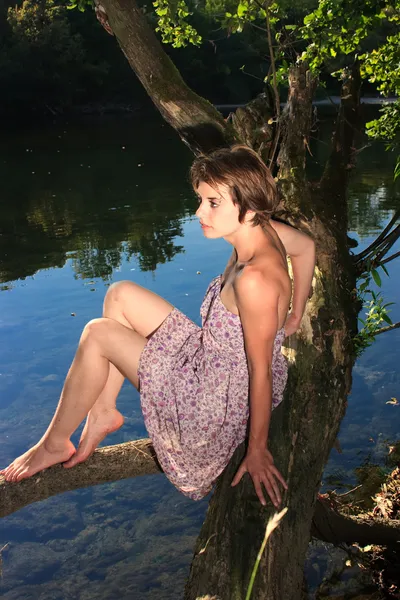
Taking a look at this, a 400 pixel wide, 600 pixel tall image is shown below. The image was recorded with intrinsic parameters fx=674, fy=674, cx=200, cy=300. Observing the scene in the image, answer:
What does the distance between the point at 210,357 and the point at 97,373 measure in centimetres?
46

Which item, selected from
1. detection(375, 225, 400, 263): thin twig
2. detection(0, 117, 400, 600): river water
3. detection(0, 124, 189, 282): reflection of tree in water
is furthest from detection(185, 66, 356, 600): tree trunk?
detection(0, 124, 189, 282): reflection of tree in water

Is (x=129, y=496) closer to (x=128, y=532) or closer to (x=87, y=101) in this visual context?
(x=128, y=532)

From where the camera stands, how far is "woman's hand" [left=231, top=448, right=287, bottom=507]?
2.34 metres

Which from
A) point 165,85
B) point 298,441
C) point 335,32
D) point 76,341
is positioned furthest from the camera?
point 76,341

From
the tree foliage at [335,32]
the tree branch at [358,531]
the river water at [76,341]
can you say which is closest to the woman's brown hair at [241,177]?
the tree branch at [358,531]

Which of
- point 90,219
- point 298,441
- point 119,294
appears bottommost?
point 90,219

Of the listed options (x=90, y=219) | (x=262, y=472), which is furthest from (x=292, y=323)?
(x=90, y=219)

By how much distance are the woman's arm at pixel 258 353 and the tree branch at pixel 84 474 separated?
0.76m

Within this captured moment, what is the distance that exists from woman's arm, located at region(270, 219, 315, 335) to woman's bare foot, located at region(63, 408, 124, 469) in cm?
89

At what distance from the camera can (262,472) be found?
2.38 m

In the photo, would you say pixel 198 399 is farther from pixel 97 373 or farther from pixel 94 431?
pixel 94 431

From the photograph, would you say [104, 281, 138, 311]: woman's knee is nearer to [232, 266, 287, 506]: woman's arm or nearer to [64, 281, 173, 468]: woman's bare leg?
[64, 281, 173, 468]: woman's bare leg

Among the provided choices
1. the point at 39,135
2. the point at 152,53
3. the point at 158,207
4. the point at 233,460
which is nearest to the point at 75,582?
the point at 233,460

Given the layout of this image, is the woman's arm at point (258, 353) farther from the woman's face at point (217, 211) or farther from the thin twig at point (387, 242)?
the thin twig at point (387, 242)
